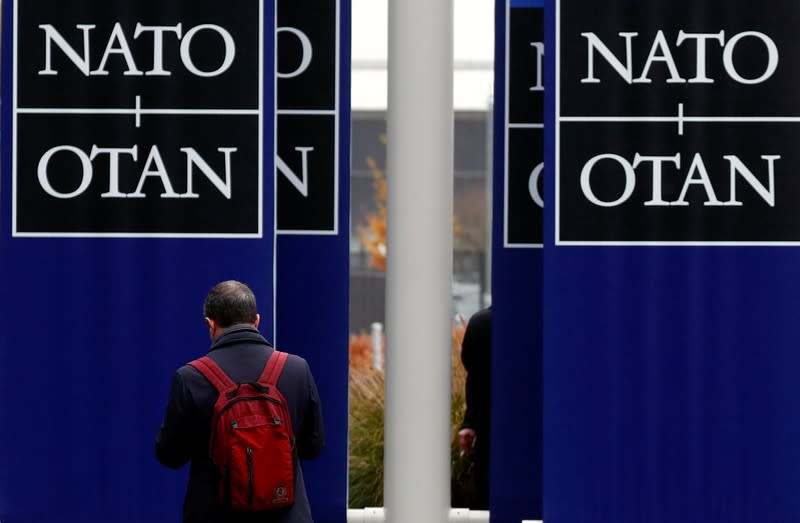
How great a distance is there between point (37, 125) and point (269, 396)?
6.54ft

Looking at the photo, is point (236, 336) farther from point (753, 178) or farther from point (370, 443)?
point (370, 443)

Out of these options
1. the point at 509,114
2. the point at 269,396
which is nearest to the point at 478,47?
the point at 509,114

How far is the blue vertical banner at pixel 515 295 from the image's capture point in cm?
646

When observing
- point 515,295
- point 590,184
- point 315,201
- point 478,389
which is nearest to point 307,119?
point 315,201

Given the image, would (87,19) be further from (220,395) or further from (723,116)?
(723,116)

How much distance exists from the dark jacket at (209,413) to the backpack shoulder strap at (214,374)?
0.02m

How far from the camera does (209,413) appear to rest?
4590 millimetres

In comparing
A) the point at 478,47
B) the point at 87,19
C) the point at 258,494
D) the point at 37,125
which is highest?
the point at 478,47

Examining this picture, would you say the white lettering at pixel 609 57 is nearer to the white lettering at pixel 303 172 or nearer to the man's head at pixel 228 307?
the white lettering at pixel 303 172

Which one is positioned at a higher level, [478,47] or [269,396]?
[478,47]

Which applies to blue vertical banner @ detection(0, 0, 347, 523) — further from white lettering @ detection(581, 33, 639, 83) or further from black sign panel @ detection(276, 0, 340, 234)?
white lettering @ detection(581, 33, 639, 83)

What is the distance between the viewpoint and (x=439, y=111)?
20.1ft

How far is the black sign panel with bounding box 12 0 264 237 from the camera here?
19.5ft

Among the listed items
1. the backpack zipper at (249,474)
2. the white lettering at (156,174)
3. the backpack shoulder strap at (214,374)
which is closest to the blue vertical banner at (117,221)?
the white lettering at (156,174)
